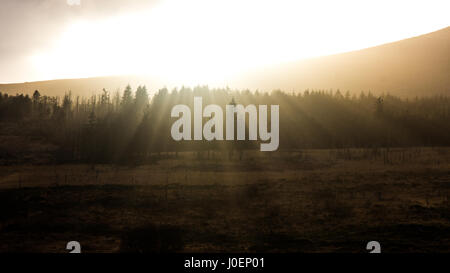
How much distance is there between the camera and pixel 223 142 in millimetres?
48312

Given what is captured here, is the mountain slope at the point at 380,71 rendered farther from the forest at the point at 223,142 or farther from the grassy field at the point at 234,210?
the grassy field at the point at 234,210

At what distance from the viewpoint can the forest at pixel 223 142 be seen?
1864 inches

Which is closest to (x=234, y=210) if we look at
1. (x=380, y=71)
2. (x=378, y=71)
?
(x=380, y=71)

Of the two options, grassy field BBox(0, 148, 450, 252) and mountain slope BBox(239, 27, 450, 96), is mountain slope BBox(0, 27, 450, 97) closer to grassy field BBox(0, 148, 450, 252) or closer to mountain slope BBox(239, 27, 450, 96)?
mountain slope BBox(239, 27, 450, 96)

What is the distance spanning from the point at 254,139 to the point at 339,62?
123585 mm

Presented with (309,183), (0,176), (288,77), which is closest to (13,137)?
(0,176)

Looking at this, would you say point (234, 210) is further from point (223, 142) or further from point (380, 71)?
point (380, 71)

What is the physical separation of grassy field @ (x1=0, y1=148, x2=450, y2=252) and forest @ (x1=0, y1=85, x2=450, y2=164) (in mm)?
15059

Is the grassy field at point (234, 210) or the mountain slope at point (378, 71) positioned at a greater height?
the mountain slope at point (378, 71)

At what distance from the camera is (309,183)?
24125mm

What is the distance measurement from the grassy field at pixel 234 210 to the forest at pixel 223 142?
15.1 m

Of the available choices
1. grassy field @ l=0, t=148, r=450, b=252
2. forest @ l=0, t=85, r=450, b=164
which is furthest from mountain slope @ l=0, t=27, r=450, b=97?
grassy field @ l=0, t=148, r=450, b=252

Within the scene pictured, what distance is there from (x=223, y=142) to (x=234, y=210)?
102ft

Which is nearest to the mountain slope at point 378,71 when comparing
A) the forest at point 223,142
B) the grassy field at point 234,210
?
the forest at point 223,142
